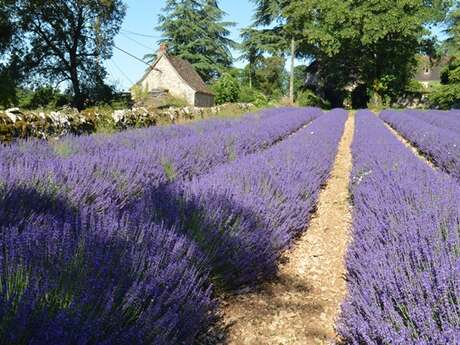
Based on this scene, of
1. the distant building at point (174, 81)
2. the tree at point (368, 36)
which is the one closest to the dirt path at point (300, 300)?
the tree at point (368, 36)

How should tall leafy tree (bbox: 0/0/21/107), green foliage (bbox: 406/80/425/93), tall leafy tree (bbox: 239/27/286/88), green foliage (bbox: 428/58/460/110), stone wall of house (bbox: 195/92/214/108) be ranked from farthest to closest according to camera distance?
tall leafy tree (bbox: 239/27/286/88) < stone wall of house (bbox: 195/92/214/108) < green foliage (bbox: 406/80/425/93) < green foliage (bbox: 428/58/460/110) < tall leafy tree (bbox: 0/0/21/107)

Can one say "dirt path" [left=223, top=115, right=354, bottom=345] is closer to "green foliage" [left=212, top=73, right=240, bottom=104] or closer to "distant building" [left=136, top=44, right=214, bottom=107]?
"green foliage" [left=212, top=73, right=240, bottom=104]

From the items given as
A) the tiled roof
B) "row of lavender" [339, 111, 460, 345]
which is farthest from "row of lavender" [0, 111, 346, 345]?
the tiled roof

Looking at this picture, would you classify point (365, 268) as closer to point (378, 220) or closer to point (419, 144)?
point (378, 220)

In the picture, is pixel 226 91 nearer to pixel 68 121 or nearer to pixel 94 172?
pixel 68 121

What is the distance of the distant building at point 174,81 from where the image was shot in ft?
119

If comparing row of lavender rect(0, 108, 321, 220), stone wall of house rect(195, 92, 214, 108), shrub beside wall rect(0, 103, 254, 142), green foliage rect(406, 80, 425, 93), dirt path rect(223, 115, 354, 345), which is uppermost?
green foliage rect(406, 80, 425, 93)

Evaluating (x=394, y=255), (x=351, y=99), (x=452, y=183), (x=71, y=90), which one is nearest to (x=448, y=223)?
(x=394, y=255)

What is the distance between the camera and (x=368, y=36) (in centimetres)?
2795

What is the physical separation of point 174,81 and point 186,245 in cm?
3578

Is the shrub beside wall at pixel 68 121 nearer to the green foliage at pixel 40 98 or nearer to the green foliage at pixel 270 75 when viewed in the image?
the green foliage at pixel 40 98

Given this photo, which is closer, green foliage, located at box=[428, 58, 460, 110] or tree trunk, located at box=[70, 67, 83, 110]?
tree trunk, located at box=[70, 67, 83, 110]

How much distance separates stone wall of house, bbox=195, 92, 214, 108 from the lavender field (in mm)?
31914

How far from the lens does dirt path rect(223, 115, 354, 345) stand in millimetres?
2369
